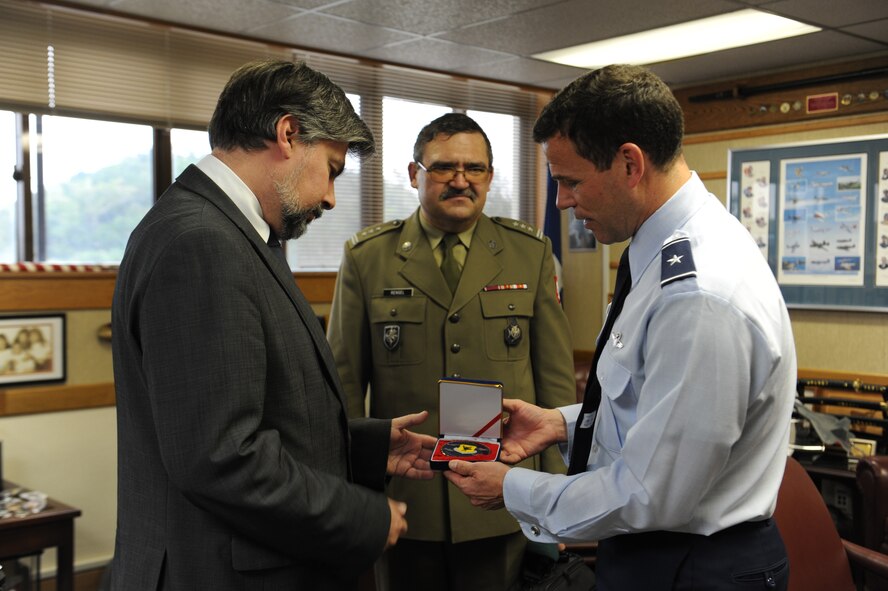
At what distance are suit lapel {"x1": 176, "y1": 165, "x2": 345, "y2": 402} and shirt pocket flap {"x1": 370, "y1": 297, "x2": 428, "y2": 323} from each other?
38.8 inches

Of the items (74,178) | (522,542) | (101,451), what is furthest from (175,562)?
(74,178)

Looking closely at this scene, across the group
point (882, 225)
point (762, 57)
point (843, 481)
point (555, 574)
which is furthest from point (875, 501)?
point (762, 57)

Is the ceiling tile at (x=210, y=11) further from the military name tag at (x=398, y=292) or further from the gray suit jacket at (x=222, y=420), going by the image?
the gray suit jacket at (x=222, y=420)

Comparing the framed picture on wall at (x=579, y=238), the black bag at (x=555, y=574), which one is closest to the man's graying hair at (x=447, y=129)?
the black bag at (x=555, y=574)

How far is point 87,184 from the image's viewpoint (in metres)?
4.42

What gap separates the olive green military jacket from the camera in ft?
8.54

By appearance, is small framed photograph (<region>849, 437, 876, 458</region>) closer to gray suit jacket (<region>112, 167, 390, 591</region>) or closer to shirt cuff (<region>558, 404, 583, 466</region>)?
shirt cuff (<region>558, 404, 583, 466</region>)

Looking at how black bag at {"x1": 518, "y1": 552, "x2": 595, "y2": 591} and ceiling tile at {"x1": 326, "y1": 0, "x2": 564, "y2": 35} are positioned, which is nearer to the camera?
black bag at {"x1": 518, "y1": 552, "x2": 595, "y2": 591}

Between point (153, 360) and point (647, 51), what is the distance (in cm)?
445

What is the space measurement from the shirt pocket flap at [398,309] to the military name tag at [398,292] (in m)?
0.01

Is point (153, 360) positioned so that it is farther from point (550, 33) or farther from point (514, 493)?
point (550, 33)

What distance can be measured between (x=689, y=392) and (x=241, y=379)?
2.43ft

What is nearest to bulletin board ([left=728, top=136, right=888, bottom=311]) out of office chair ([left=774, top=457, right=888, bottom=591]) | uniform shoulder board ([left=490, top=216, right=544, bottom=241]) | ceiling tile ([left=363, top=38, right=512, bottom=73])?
ceiling tile ([left=363, top=38, right=512, bottom=73])

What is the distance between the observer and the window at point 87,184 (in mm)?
4262
